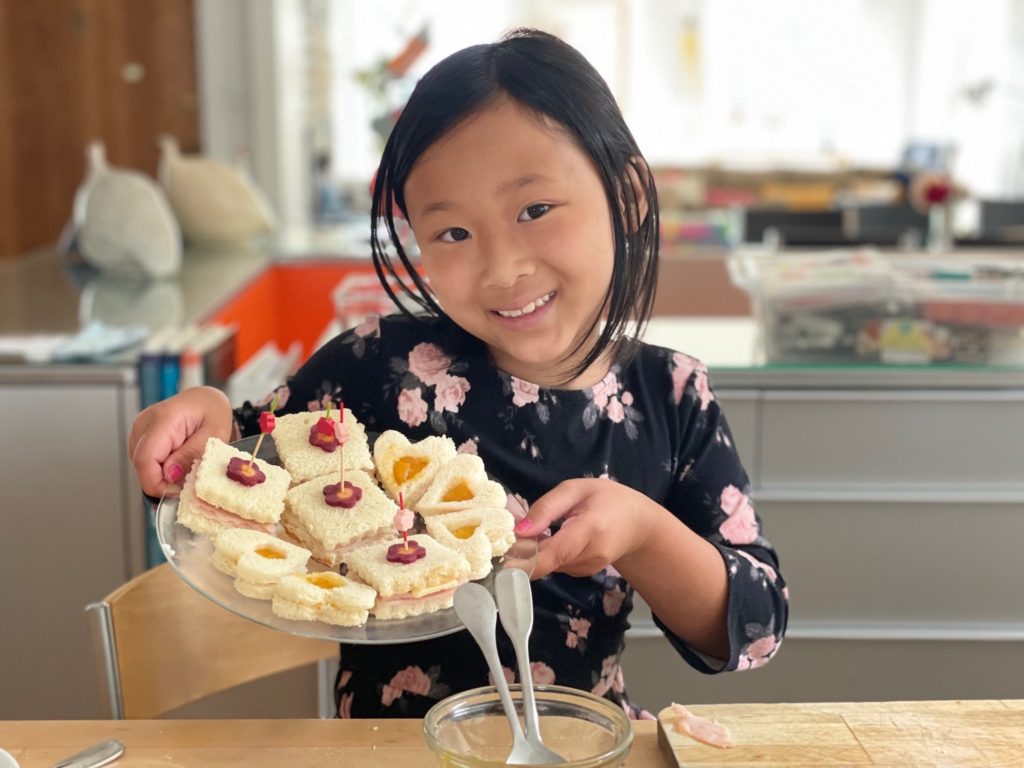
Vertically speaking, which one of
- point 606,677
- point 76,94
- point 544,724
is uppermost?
point 76,94

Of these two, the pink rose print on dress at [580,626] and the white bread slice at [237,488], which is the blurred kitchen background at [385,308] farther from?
the white bread slice at [237,488]

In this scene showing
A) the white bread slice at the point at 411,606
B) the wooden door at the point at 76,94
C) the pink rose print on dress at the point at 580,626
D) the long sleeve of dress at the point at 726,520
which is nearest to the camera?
the white bread slice at the point at 411,606

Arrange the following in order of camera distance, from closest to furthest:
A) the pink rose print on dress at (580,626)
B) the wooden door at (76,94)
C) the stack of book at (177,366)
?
the pink rose print on dress at (580,626), the stack of book at (177,366), the wooden door at (76,94)

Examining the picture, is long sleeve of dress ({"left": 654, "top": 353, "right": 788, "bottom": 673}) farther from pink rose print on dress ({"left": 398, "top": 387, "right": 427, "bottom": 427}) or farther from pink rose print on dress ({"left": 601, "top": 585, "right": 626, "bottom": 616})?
pink rose print on dress ({"left": 398, "top": 387, "right": 427, "bottom": 427})

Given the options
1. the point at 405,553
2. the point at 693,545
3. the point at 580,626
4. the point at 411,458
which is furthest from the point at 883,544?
the point at 405,553

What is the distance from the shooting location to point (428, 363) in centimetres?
123

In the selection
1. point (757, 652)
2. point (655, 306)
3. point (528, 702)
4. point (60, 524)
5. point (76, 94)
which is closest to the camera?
point (528, 702)

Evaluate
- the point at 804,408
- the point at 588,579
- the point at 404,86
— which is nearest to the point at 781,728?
the point at 588,579

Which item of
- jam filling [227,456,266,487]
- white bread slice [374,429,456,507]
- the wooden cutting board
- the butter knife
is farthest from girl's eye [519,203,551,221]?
the butter knife

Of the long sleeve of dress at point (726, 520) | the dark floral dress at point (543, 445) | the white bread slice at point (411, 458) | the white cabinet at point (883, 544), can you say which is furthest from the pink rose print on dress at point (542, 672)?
the white cabinet at point (883, 544)

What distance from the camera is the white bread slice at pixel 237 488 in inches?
37.3

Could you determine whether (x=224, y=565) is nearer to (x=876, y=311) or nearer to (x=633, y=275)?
(x=633, y=275)

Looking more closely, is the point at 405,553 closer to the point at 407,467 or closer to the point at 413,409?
the point at 407,467

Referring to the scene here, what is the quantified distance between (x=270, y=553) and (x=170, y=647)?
315 millimetres
